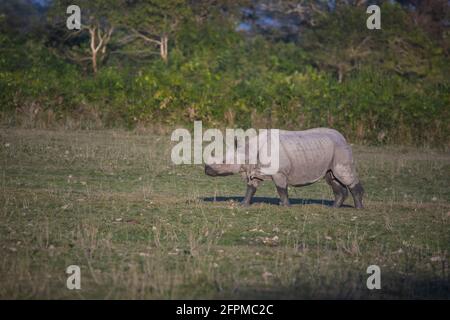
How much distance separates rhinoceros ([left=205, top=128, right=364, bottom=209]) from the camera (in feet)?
41.2

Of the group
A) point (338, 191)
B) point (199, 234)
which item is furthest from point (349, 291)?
point (338, 191)

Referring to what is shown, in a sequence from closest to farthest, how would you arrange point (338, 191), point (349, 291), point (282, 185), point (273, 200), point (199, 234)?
point (349, 291) → point (199, 234) → point (282, 185) → point (338, 191) → point (273, 200)

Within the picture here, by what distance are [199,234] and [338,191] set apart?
351 cm

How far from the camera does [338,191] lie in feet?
43.1

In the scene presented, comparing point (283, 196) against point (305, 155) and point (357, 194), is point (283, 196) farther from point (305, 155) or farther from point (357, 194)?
point (357, 194)

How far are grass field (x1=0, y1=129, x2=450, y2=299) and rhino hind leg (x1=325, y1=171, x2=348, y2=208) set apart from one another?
0.21m

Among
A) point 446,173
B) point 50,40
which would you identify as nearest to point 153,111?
point 446,173

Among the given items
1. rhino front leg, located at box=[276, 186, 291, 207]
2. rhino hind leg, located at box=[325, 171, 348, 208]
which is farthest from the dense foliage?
rhino front leg, located at box=[276, 186, 291, 207]

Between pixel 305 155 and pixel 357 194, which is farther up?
pixel 305 155

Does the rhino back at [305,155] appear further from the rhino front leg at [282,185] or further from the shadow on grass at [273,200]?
the shadow on grass at [273,200]

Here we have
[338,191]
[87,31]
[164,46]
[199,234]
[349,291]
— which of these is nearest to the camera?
[349,291]

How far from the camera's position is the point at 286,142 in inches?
496

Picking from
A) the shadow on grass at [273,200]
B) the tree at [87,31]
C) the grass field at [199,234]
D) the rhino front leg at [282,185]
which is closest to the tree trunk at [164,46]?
the tree at [87,31]

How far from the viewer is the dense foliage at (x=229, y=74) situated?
2384cm
